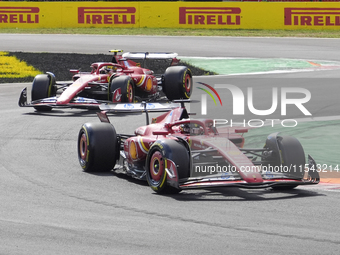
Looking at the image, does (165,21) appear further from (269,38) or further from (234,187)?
(234,187)

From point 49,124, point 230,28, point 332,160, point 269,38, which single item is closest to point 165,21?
point 230,28

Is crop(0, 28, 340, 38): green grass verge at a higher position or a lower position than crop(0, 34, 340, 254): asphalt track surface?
higher

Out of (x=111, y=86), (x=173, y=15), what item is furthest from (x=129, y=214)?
(x=173, y=15)

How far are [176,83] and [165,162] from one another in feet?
32.2

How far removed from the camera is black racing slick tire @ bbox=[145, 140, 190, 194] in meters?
8.16

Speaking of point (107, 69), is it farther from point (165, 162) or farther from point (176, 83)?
point (165, 162)

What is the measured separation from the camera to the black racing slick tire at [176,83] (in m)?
17.8

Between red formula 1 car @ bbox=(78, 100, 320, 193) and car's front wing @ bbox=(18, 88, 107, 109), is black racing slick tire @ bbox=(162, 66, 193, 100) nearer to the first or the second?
car's front wing @ bbox=(18, 88, 107, 109)

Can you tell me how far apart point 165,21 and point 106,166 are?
27.1 metres

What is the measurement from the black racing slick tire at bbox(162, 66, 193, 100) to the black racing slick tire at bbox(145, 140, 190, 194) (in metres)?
9.36

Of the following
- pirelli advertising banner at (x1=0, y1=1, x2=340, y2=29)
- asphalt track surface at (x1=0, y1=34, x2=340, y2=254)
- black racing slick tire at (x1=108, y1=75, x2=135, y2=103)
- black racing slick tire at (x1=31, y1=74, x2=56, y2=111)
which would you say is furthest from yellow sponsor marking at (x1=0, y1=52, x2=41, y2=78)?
pirelli advertising banner at (x1=0, y1=1, x2=340, y2=29)

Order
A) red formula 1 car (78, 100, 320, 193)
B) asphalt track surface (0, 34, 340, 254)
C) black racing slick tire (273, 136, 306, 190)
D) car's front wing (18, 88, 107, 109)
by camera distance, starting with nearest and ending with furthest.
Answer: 1. asphalt track surface (0, 34, 340, 254)
2. red formula 1 car (78, 100, 320, 193)
3. black racing slick tire (273, 136, 306, 190)
4. car's front wing (18, 88, 107, 109)

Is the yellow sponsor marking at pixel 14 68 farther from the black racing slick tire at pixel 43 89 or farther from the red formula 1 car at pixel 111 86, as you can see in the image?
the black racing slick tire at pixel 43 89

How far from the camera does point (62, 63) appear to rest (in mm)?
24266
